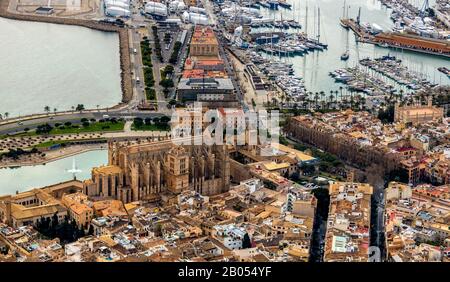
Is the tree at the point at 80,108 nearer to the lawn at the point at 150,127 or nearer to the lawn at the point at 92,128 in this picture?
the lawn at the point at 92,128

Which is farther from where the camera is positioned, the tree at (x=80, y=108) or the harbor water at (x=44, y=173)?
the tree at (x=80, y=108)

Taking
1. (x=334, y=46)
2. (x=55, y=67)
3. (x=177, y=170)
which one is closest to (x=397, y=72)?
(x=334, y=46)

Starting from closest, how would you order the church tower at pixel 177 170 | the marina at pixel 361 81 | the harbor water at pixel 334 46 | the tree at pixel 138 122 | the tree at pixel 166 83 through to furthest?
the church tower at pixel 177 170, the tree at pixel 138 122, the tree at pixel 166 83, the marina at pixel 361 81, the harbor water at pixel 334 46

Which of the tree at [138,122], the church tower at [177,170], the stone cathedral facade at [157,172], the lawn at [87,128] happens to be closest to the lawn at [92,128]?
the lawn at [87,128]

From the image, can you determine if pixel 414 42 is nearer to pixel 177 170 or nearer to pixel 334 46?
pixel 334 46

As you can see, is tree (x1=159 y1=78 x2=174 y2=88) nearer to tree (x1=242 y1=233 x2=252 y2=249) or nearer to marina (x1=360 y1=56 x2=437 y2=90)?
marina (x1=360 y1=56 x2=437 y2=90)
